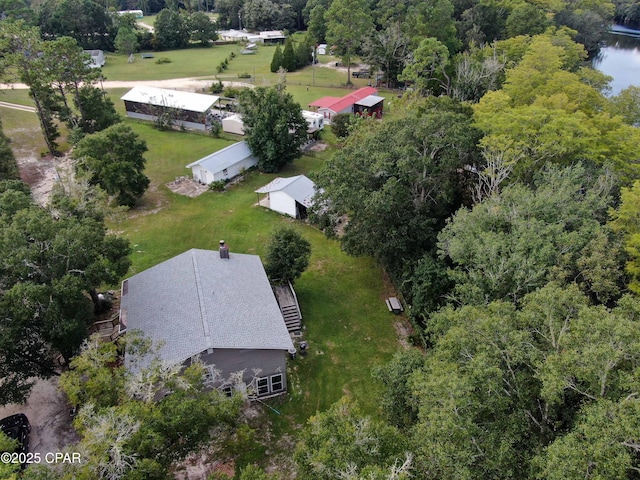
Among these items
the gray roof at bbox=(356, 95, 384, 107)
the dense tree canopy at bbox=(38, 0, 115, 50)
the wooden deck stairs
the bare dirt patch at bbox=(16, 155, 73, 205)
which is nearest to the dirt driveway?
the wooden deck stairs

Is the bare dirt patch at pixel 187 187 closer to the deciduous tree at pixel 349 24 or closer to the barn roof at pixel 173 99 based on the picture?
the barn roof at pixel 173 99

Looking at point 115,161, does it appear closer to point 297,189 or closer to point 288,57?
point 297,189

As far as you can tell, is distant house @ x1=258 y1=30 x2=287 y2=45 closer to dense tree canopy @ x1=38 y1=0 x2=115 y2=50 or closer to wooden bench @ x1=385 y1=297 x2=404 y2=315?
dense tree canopy @ x1=38 y1=0 x2=115 y2=50

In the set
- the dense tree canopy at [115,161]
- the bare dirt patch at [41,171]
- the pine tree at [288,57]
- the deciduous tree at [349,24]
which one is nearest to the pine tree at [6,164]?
the bare dirt patch at [41,171]

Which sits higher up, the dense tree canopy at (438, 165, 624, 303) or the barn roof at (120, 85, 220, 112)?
the dense tree canopy at (438, 165, 624, 303)

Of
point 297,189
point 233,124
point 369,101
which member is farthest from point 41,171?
point 369,101
